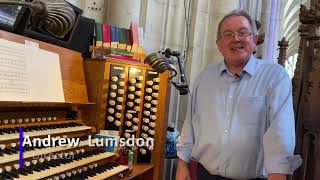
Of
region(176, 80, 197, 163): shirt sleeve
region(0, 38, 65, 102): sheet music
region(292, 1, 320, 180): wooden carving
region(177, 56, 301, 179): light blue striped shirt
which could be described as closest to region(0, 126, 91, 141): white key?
region(0, 38, 65, 102): sheet music

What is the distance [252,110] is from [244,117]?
6 cm

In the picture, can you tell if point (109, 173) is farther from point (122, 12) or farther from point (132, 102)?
point (122, 12)

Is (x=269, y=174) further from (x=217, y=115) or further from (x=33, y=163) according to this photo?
(x=33, y=163)

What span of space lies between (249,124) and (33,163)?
1262 mm

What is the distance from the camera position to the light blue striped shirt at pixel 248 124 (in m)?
1.87

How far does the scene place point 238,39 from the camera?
204 cm

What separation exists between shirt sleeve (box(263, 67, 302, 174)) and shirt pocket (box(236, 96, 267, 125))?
0.15ft

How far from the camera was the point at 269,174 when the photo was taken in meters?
1.86

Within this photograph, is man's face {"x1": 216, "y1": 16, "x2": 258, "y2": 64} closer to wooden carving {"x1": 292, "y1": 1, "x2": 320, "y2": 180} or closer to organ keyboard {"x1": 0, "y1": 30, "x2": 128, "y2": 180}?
wooden carving {"x1": 292, "y1": 1, "x2": 320, "y2": 180}

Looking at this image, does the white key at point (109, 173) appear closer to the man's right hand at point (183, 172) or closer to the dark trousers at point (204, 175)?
the man's right hand at point (183, 172)

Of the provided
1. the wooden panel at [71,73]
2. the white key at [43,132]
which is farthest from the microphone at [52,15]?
the white key at [43,132]

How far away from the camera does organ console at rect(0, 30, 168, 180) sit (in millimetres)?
2189

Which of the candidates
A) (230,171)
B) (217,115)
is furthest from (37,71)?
(230,171)

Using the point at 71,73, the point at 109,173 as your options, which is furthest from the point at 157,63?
the point at 109,173
